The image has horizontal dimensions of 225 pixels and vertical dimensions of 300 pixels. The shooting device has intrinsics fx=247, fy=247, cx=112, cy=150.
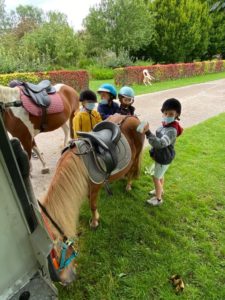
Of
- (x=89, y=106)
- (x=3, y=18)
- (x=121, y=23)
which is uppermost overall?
(x=3, y=18)

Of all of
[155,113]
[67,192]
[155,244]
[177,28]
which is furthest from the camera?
[177,28]

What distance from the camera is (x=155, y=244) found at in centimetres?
267

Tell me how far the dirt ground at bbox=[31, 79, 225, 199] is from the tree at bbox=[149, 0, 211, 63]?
11755 millimetres

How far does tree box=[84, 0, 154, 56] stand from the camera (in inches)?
835

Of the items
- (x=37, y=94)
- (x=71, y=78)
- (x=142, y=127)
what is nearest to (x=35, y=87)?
(x=37, y=94)

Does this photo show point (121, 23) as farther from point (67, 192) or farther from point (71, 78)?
point (67, 192)

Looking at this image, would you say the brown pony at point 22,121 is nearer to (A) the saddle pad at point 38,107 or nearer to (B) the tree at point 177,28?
(A) the saddle pad at point 38,107

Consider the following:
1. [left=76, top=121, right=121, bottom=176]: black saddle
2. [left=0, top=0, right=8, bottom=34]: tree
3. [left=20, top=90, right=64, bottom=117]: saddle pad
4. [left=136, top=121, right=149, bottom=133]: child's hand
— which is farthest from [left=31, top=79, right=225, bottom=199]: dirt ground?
[left=0, top=0, right=8, bottom=34]: tree

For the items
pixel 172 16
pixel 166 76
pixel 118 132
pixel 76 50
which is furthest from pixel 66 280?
pixel 172 16

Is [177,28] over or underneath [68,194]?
over

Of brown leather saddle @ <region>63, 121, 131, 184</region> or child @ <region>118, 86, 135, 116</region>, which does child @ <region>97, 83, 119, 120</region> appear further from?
brown leather saddle @ <region>63, 121, 131, 184</region>

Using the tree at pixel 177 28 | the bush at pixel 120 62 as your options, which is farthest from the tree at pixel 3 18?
the bush at pixel 120 62

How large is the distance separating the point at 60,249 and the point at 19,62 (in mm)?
13171

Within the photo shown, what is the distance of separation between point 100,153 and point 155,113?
18.3ft
